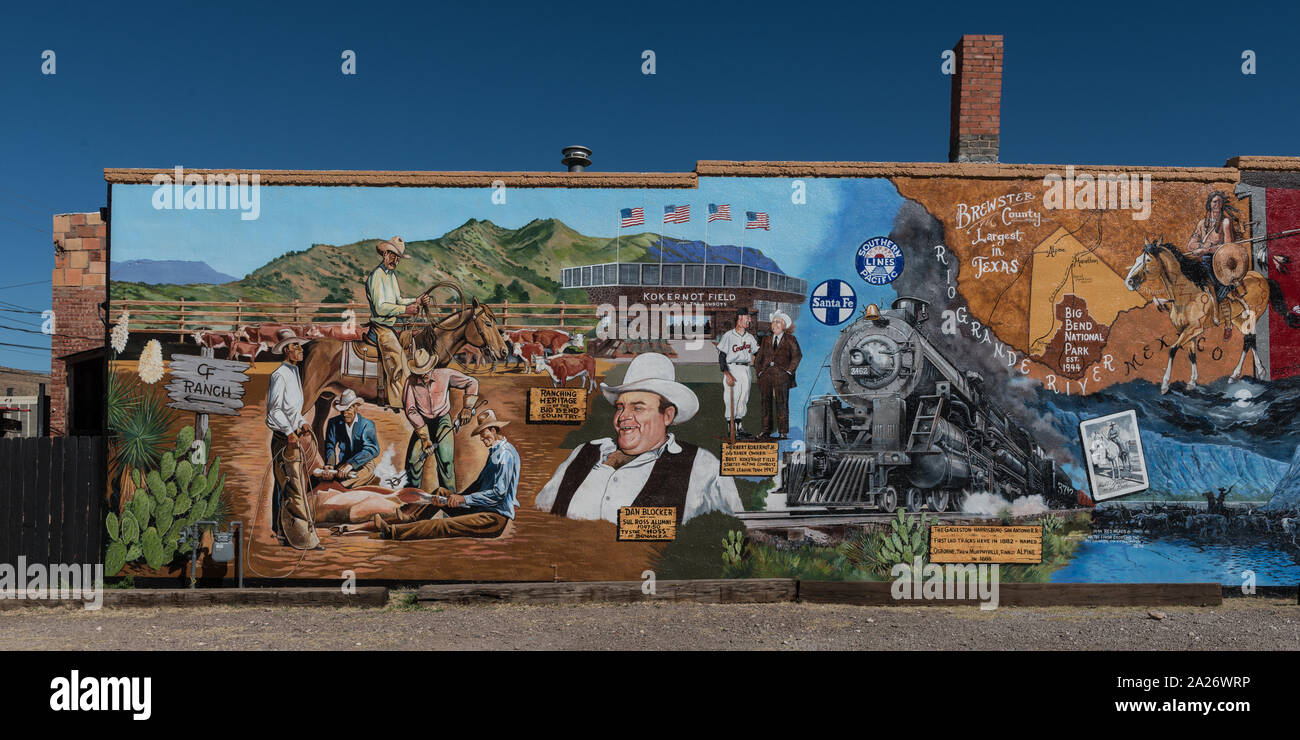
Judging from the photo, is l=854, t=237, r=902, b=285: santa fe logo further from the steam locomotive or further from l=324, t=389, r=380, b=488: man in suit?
l=324, t=389, r=380, b=488: man in suit

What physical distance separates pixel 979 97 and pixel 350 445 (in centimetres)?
969

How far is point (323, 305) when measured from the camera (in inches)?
376

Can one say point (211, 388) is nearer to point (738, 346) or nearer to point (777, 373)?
point (738, 346)

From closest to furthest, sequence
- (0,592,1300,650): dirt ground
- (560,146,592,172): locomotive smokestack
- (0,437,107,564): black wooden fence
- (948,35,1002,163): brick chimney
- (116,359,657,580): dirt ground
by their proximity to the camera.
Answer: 1. (0,592,1300,650): dirt ground
2. (0,437,107,564): black wooden fence
3. (116,359,657,580): dirt ground
4. (948,35,1002,163): brick chimney
5. (560,146,592,172): locomotive smokestack

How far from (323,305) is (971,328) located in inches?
335

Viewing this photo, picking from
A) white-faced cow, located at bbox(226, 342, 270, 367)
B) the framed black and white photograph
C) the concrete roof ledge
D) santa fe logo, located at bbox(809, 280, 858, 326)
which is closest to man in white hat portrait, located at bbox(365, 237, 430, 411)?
white-faced cow, located at bbox(226, 342, 270, 367)

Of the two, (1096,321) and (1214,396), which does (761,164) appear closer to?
(1096,321)

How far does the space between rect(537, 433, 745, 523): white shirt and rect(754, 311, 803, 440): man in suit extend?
0.90 m

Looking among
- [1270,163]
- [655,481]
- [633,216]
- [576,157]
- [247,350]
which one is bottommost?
[655,481]

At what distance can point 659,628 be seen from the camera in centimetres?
803

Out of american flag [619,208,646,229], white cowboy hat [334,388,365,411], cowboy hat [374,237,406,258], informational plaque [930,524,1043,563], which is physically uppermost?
american flag [619,208,646,229]

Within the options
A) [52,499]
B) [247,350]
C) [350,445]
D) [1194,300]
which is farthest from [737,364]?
[52,499]

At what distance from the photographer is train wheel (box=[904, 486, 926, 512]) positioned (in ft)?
31.0

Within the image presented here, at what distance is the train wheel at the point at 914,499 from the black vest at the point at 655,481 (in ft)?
9.21
